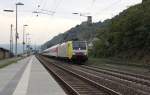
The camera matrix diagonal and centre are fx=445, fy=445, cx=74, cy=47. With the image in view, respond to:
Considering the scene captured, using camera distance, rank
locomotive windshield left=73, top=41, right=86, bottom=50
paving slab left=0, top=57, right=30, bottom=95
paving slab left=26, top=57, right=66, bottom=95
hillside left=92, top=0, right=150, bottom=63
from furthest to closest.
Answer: locomotive windshield left=73, top=41, right=86, bottom=50 < hillside left=92, top=0, right=150, bottom=63 < paving slab left=0, top=57, right=30, bottom=95 < paving slab left=26, top=57, right=66, bottom=95

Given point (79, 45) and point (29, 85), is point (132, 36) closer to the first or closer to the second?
point (79, 45)

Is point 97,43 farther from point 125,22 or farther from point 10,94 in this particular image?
point 10,94

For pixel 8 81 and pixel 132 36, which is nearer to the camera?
pixel 8 81

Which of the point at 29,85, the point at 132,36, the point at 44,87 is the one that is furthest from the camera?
the point at 132,36

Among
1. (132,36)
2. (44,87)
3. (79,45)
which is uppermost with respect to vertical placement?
(132,36)

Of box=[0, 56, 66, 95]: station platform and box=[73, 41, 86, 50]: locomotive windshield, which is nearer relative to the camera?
box=[0, 56, 66, 95]: station platform

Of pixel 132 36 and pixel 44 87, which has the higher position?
pixel 132 36

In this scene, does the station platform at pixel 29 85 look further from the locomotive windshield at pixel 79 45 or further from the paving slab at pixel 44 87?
the locomotive windshield at pixel 79 45

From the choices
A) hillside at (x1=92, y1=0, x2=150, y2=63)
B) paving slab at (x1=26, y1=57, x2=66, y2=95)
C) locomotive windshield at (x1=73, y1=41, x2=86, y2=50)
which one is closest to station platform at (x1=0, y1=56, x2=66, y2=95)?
paving slab at (x1=26, y1=57, x2=66, y2=95)

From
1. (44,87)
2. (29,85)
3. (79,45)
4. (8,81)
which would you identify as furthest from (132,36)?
(44,87)

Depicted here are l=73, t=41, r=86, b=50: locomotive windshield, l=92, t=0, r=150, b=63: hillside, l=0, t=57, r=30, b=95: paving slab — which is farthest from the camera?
l=73, t=41, r=86, b=50: locomotive windshield

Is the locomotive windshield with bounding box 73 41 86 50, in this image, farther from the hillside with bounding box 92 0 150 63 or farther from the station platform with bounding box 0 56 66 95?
the station platform with bounding box 0 56 66 95

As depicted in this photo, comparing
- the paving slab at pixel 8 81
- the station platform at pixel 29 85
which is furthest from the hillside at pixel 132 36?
the station platform at pixel 29 85

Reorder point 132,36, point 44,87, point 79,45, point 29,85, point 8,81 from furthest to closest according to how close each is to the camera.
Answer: point 132,36 < point 79,45 < point 8,81 < point 29,85 < point 44,87
